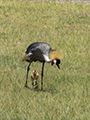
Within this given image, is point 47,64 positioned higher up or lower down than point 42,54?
lower down

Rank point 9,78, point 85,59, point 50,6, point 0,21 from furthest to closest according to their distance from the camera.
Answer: point 50,6
point 0,21
point 85,59
point 9,78

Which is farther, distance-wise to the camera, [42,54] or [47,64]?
[47,64]

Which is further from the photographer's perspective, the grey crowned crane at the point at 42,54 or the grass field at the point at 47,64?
the grey crowned crane at the point at 42,54

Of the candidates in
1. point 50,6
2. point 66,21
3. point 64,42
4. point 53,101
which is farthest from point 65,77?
point 50,6

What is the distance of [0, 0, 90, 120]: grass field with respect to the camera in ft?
17.9

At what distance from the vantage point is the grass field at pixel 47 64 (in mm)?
5449

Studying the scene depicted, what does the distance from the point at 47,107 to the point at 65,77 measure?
181 centimetres

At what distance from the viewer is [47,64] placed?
832 centimetres

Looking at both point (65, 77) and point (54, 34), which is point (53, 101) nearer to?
point (65, 77)

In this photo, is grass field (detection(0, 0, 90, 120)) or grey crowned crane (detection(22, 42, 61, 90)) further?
grey crowned crane (detection(22, 42, 61, 90))

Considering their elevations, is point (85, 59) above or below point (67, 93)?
above

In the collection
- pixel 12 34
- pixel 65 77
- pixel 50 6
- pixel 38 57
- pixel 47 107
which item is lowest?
pixel 47 107

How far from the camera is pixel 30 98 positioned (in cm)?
589

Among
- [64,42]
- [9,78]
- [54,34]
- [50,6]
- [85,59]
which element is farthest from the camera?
[50,6]
